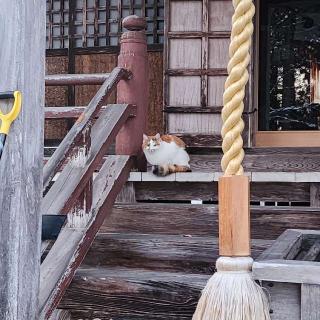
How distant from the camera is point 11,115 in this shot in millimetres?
1855

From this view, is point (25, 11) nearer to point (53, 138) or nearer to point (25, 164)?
point (25, 164)

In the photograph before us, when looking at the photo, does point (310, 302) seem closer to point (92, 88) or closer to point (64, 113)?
point (64, 113)

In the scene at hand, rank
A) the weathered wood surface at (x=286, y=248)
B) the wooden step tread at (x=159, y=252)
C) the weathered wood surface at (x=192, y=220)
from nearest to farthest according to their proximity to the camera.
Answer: the weathered wood surface at (x=286, y=248) < the wooden step tread at (x=159, y=252) < the weathered wood surface at (x=192, y=220)

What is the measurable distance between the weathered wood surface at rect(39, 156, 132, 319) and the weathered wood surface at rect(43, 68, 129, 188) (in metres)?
0.42

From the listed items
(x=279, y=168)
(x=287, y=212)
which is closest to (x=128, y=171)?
(x=287, y=212)

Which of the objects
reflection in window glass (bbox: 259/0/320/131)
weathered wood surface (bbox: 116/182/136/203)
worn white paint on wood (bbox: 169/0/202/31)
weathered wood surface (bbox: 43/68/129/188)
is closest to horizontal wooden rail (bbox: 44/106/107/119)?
weathered wood surface (bbox: 43/68/129/188)

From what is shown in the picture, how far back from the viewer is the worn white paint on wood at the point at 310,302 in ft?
6.91

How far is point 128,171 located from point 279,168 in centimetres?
163

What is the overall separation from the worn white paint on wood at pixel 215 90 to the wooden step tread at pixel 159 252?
9.04 ft

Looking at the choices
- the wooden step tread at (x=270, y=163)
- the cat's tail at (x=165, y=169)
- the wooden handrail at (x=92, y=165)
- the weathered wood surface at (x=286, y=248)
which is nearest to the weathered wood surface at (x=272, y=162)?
the wooden step tread at (x=270, y=163)

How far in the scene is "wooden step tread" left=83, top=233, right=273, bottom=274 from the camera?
3.63m

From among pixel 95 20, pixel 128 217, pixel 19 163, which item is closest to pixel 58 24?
pixel 95 20

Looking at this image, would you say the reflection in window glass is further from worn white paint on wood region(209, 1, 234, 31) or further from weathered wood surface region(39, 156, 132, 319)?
weathered wood surface region(39, 156, 132, 319)

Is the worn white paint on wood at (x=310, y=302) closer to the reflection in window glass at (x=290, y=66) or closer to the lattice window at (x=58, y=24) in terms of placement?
the lattice window at (x=58, y=24)
